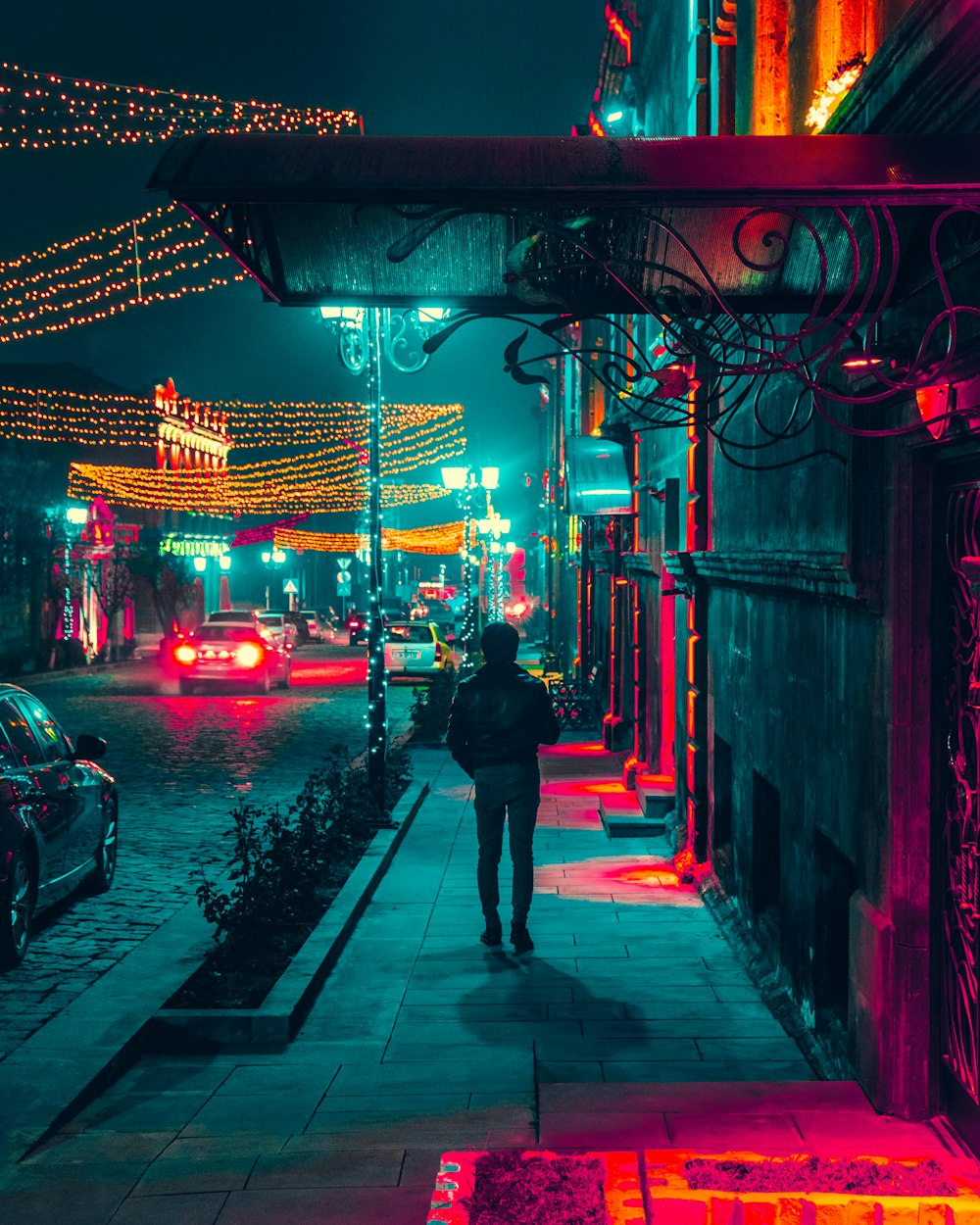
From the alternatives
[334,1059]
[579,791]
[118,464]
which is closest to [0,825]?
[334,1059]

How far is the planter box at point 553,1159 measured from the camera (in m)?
3.83

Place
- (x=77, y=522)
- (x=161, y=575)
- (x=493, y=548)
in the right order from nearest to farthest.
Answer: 1. (x=77, y=522)
2. (x=161, y=575)
3. (x=493, y=548)

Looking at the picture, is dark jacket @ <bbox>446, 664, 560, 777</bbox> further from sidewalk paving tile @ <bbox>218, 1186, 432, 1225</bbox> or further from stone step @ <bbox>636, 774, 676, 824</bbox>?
stone step @ <bbox>636, 774, 676, 824</bbox>

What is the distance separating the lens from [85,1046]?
265 inches

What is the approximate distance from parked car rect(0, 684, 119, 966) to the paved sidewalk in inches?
83.8

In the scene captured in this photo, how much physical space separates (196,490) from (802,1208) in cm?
5267

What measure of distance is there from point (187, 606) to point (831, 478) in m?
64.2

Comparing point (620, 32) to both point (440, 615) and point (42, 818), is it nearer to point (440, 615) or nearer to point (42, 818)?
point (42, 818)

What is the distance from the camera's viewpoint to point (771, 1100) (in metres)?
5.51

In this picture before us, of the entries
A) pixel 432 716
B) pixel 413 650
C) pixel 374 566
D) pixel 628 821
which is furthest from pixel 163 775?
pixel 413 650

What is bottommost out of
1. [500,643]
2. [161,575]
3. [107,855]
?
[107,855]

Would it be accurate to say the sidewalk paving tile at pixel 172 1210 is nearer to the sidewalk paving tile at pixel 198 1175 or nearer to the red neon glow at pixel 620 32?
the sidewalk paving tile at pixel 198 1175

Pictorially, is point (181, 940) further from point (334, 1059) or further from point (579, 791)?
point (579, 791)

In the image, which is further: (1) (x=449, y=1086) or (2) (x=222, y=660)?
(2) (x=222, y=660)
